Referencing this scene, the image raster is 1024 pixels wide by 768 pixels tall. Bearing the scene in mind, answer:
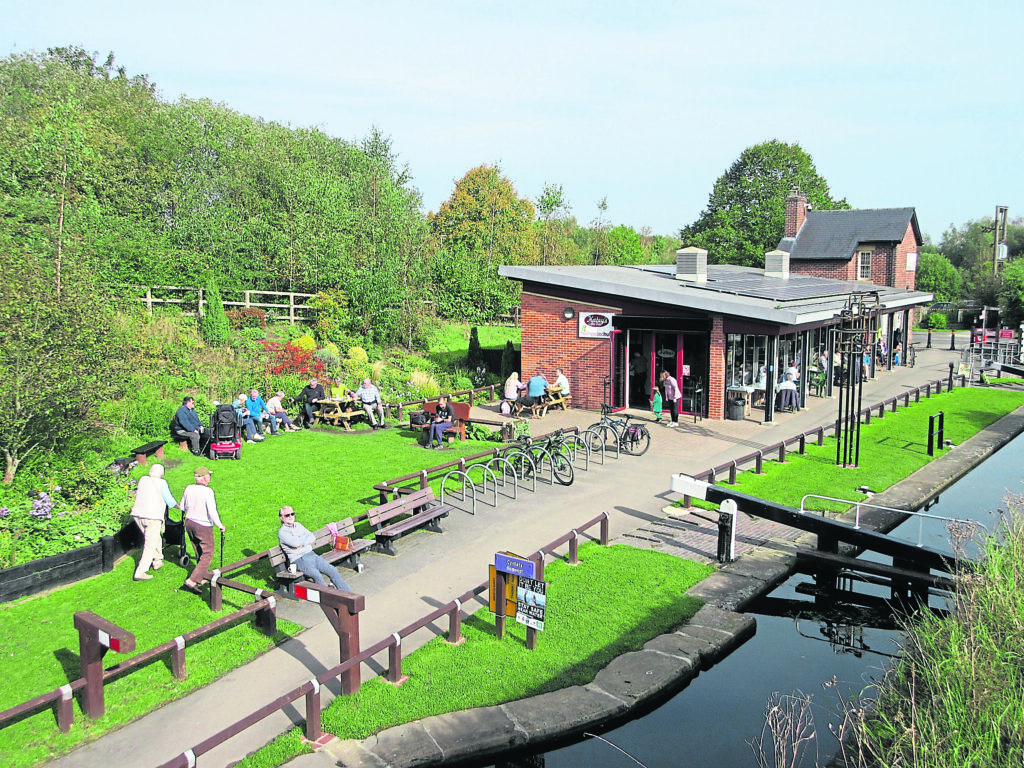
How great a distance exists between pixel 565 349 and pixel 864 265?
94.4 feet

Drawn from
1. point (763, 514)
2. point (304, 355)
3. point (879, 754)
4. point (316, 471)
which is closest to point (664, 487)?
point (763, 514)

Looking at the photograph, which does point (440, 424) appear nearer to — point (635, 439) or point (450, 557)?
point (635, 439)

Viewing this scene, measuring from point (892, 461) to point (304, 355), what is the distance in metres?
15.4

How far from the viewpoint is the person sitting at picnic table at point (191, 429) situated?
16.1 m

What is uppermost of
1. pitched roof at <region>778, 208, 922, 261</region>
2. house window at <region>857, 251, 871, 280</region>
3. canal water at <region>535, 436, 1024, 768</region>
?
pitched roof at <region>778, 208, 922, 261</region>

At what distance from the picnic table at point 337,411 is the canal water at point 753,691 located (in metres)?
11.6

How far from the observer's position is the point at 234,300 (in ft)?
92.0

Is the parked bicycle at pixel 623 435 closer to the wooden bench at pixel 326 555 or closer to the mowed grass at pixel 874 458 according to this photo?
the mowed grass at pixel 874 458

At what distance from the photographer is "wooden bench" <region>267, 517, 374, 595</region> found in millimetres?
9180

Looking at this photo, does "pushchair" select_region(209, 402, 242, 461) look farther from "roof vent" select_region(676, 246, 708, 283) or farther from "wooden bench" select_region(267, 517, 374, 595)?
"roof vent" select_region(676, 246, 708, 283)

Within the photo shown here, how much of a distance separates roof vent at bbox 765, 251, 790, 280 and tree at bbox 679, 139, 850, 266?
28.1 meters

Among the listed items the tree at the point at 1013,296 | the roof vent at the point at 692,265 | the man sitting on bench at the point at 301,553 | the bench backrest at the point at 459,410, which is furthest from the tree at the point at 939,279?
the man sitting on bench at the point at 301,553

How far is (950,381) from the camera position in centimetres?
2778

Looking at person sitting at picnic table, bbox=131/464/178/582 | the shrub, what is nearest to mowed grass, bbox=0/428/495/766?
person sitting at picnic table, bbox=131/464/178/582
